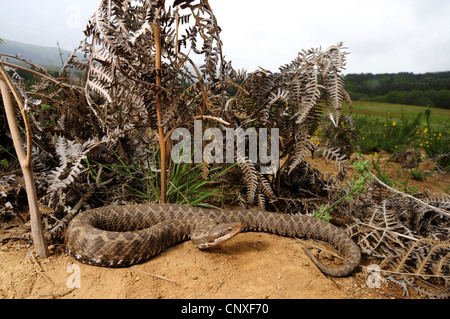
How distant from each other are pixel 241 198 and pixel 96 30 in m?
2.84

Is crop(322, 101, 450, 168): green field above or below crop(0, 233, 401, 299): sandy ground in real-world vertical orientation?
above

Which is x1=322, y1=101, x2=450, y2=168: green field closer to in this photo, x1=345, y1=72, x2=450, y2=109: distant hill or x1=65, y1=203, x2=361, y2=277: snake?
x1=345, y1=72, x2=450, y2=109: distant hill

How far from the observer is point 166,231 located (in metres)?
3.21

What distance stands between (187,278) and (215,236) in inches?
21.4

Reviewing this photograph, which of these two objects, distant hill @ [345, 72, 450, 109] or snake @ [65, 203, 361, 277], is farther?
distant hill @ [345, 72, 450, 109]

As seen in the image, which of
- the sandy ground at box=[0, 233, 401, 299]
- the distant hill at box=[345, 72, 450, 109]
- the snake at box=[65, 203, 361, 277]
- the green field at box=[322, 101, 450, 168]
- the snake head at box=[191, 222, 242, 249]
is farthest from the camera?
the distant hill at box=[345, 72, 450, 109]

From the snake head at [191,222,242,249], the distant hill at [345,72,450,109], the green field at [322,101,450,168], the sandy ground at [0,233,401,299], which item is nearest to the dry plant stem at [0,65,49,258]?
the sandy ground at [0,233,401,299]

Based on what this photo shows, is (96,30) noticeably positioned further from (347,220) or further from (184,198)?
(347,220)

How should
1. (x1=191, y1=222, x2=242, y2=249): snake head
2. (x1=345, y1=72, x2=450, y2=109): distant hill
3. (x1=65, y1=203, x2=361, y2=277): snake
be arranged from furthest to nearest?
1. (x1=345, y1=72, x2=450, y2=109): distant hill
2. (x1=191, y1=222, x2=242, y2=249): snake head
3. (x1=65, y1=203, x2=361, y2=277): snake

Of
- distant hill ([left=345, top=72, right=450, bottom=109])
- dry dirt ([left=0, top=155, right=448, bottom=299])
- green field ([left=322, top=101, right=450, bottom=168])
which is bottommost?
dry dirt ([left=0, top=155, right=448, bottom=299])

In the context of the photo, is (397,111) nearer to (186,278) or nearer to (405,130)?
(405,130)

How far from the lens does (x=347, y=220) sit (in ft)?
13.4

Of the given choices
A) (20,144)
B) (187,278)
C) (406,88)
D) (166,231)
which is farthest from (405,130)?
(20,144)

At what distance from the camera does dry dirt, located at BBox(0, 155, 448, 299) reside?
2428 millimetres
